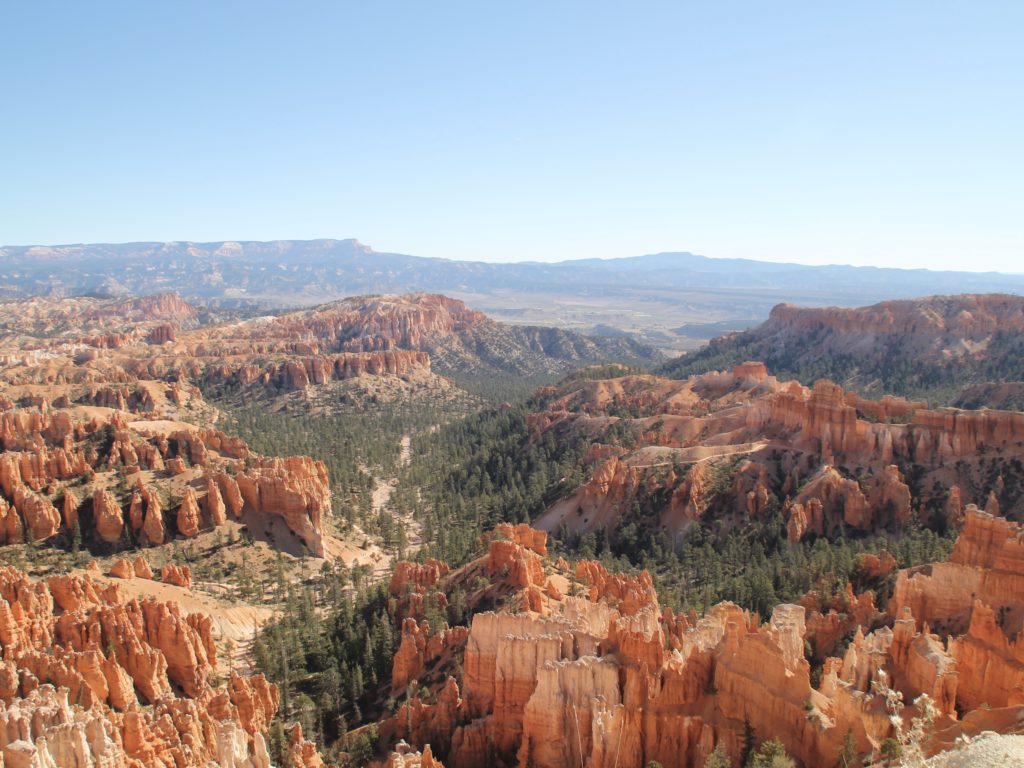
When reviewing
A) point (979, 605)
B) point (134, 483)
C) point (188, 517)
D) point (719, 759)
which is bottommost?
point (188, 517)

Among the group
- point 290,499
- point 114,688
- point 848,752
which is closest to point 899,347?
point 290,499

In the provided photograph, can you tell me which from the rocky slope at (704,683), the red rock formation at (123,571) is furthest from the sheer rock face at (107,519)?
the rocky slope at (704,683)

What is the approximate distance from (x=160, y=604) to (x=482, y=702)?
61.6 feet

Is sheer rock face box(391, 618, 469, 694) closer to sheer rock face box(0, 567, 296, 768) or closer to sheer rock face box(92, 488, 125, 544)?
sheer rock face box(0, 567, 296, 768)

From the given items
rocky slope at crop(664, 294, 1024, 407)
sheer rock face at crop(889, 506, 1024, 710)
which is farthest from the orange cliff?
rocky slope at crop(664, 294, 1024, 407)

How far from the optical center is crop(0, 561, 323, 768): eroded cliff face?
21.0 metres

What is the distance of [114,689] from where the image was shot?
33.8m

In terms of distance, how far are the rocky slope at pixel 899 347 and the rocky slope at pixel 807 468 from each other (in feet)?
133

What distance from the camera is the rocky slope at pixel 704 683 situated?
2538cm

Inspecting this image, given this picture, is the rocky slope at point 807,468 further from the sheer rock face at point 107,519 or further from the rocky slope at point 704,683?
the sheer rock face at point 107,519

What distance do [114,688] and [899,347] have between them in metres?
138

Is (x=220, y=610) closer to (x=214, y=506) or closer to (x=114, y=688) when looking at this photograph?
(x=214, y=506)

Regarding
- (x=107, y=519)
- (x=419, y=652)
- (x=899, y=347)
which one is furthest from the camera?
(x=899, y=347)

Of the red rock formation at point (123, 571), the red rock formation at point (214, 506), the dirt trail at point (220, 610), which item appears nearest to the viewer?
the dirt trail at point (220, 610)
